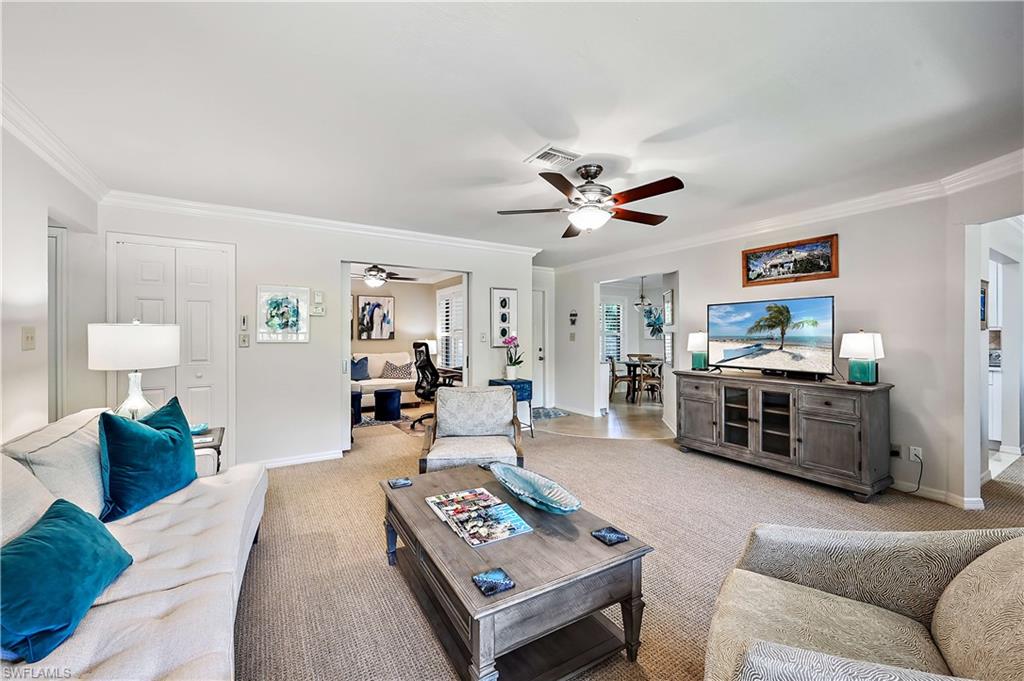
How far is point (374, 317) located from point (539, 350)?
334cm

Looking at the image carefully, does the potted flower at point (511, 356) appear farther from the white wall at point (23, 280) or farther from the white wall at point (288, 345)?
the white wall at point (23, 280)

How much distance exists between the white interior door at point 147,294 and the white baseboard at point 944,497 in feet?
20.4

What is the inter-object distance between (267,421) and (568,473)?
9.59 feet

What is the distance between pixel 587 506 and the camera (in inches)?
126

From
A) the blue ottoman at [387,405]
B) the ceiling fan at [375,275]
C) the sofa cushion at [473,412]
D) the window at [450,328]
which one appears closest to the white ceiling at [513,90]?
the sofa cushion at [473,412]

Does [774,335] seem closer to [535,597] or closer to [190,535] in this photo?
[535,597]

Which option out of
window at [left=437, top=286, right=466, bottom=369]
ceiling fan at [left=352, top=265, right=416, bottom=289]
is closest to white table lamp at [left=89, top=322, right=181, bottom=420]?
ceiling fan at [left=352, top=265, right=416, bottom=289]

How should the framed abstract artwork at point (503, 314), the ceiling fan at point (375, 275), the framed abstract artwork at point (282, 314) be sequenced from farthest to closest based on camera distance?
1. the ceiling fan at point (375, 275)
2. the framed abstract artwork at point (503, 314)
3. the framed abstract artwork at point (282, 314)

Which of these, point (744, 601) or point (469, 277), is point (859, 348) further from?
point (469, 277)

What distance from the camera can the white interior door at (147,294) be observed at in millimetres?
3615

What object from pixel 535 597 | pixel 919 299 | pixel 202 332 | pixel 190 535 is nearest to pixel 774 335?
pixel 919 299

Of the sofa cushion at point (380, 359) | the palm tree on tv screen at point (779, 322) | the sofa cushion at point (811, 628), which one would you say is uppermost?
the palm tree on tv screen at point (779, 322)

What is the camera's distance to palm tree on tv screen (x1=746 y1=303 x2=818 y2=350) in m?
4.00

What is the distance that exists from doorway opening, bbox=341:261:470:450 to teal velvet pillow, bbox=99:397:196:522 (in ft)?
14.0
